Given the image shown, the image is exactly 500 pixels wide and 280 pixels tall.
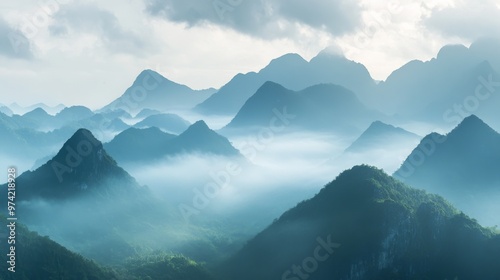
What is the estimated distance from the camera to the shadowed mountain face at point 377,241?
158 m

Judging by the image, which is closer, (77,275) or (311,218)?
(77,275)

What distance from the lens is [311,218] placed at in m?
183

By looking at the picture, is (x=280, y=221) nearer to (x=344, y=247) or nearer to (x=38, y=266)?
(x=344, y=247)

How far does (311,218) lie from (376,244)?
2995 cm

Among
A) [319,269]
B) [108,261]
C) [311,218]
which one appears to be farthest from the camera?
[108,261]

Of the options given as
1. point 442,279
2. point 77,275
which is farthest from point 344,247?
point 77,275

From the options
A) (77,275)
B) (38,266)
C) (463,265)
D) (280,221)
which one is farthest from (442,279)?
(38,266)

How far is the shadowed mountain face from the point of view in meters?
158

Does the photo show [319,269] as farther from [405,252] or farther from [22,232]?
[22,232]

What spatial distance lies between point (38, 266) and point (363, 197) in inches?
3943

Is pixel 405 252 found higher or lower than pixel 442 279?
higher

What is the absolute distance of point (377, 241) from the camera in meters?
158

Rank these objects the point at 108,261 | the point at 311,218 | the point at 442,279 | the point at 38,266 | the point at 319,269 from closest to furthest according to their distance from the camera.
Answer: the point at 38,266 → the point at 442,279 → the point at 319,269 → the point at 311,218 → the point at 108,261

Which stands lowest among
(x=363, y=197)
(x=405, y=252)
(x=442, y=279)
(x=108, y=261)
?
(x=442, y=279)
